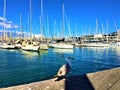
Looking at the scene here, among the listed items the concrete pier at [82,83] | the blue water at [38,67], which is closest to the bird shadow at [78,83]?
the concrete pier at [82,83]

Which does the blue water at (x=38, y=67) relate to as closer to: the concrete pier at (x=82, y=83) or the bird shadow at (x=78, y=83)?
the bird shadow at (x=78, y=83)

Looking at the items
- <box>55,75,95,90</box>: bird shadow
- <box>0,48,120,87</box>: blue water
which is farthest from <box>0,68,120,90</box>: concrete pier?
<box>0,48,120,87</box>: blue water

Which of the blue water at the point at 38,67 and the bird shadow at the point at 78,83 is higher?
the bird shadow at the point at 78,83

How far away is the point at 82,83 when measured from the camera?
10.2 meters

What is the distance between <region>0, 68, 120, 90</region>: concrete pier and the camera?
369 inches

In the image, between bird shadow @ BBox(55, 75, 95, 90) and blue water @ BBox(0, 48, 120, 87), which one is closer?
bird shadow @ BBox(55, 75, 95, 90)

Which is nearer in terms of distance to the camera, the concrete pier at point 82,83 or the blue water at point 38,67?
the concrete pier at point 82,83

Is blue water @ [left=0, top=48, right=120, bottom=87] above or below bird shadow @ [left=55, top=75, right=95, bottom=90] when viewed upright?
below

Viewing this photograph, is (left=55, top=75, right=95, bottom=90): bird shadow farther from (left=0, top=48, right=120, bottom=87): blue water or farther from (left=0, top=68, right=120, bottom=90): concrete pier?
(left=0, top=48, right=120, bottom=87): blue water

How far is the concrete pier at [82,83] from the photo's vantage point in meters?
9.37

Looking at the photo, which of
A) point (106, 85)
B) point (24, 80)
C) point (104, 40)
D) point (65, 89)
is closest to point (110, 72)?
point (106, 85)

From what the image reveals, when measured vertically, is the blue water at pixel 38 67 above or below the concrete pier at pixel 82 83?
below

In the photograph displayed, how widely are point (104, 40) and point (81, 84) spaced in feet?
406

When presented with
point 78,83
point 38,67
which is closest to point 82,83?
point 78,83
